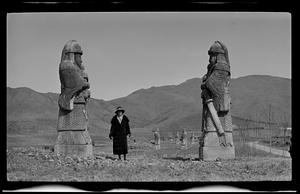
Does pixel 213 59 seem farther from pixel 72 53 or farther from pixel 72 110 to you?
pixel 72 110

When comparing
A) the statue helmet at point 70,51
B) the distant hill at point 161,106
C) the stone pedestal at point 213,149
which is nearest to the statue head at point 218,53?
the stone pedestal at point 213,149

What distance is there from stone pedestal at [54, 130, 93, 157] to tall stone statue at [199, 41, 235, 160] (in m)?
3.60

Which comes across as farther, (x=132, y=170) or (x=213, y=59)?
(x=213, y=59)

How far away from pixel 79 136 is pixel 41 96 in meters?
65.9

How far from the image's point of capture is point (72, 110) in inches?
570

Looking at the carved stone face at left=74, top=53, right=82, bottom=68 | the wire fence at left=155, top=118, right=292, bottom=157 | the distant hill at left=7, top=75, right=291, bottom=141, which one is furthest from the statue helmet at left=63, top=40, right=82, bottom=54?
the distant hill at left=7, top=75, right=291, bottom=141

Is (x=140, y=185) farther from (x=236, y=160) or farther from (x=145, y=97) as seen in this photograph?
(x=145, y=97)

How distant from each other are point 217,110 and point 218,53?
5.83 feet

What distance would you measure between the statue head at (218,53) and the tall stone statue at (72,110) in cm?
403

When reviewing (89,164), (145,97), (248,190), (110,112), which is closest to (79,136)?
(89,164)

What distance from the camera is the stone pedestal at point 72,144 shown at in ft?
47.0

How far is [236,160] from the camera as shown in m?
14.3

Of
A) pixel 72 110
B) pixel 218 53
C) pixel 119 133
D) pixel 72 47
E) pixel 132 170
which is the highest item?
pixel 72 47
